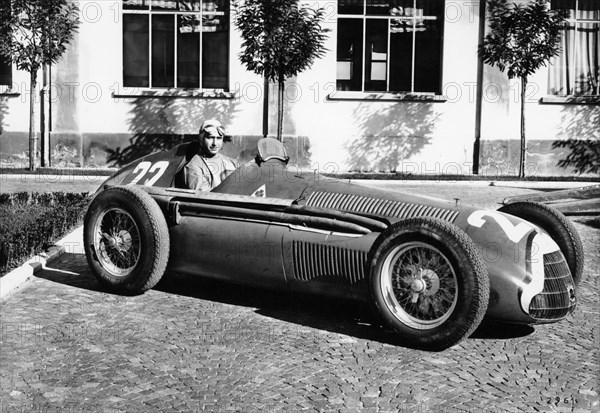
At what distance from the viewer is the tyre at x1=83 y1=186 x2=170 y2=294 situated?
7195 mm

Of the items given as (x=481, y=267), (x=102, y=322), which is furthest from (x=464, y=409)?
(x=102, y=322)

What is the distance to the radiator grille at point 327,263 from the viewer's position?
21.2ft

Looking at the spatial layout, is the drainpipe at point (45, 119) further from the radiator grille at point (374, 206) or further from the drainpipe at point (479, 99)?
the radiator grille at point (374, 206)

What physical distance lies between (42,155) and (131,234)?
13.8 m

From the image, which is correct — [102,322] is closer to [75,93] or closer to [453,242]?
[453,242]

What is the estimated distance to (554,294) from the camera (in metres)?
6.23

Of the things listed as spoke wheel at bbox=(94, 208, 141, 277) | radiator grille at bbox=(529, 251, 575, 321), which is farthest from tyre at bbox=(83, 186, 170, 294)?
radiator grille at bbox=(529, 251, 575, 321)

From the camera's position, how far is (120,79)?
2062cm

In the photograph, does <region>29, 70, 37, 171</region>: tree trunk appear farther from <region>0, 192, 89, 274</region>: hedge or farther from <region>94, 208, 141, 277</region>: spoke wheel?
<region>94, 208, 141, 277</region>: spoke wheel

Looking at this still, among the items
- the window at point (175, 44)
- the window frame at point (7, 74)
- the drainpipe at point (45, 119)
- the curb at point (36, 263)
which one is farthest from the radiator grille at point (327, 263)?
the window frame at point (7, 74)

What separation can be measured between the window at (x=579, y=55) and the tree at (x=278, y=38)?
5.96 meters

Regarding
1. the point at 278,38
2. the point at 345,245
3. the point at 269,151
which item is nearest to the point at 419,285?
the point at 345,245

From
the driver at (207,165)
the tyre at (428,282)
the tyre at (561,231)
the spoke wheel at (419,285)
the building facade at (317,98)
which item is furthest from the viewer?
the building facade at (317,98)

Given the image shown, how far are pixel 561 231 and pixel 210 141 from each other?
→ 3.13 meters
